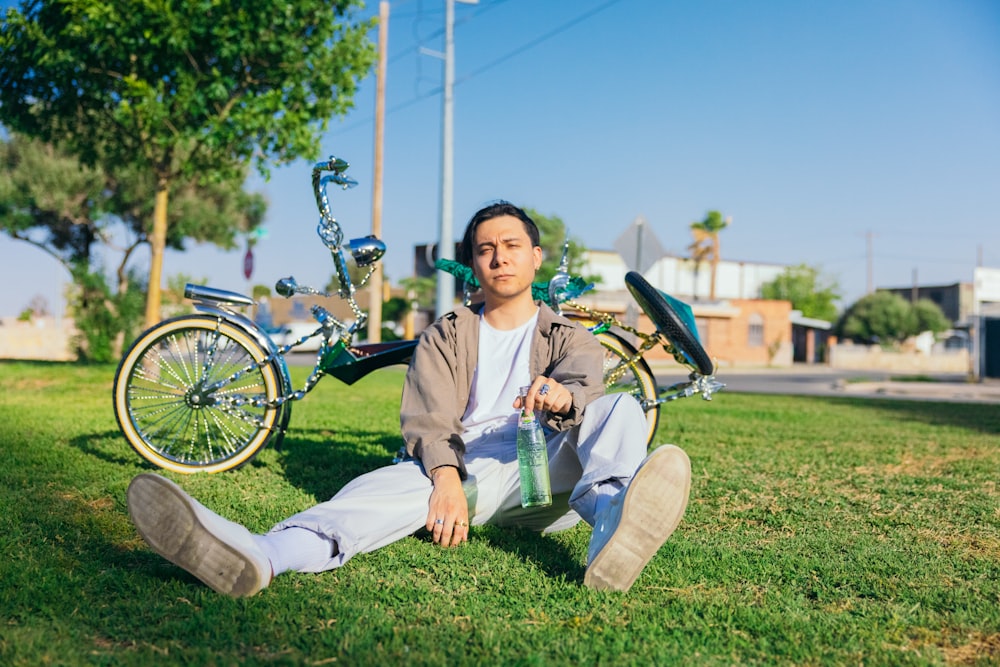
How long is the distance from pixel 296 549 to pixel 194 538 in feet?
0.99

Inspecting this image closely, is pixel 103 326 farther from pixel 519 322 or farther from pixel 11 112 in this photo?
pixel 519 322

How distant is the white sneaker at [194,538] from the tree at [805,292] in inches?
2566

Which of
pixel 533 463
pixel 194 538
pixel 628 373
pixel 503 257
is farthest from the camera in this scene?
pixel 628 373

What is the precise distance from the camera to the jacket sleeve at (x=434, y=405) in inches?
109

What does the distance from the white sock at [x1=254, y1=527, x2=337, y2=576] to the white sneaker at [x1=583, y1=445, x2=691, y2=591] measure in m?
0.79

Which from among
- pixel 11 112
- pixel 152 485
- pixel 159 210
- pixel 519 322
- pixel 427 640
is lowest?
pixel 427 640

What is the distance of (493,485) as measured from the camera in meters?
2.92

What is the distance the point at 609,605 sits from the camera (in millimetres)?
2271

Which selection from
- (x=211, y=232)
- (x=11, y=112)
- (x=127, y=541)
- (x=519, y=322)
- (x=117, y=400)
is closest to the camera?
(x=127, y=541)

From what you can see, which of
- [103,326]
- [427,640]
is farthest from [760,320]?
[427,640]

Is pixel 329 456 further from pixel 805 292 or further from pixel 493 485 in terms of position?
pixel 805 292

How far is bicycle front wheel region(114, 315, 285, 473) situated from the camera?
14.1 feet

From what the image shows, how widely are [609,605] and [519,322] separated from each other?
3.98 ft

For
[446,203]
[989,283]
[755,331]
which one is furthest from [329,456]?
[989,283]
